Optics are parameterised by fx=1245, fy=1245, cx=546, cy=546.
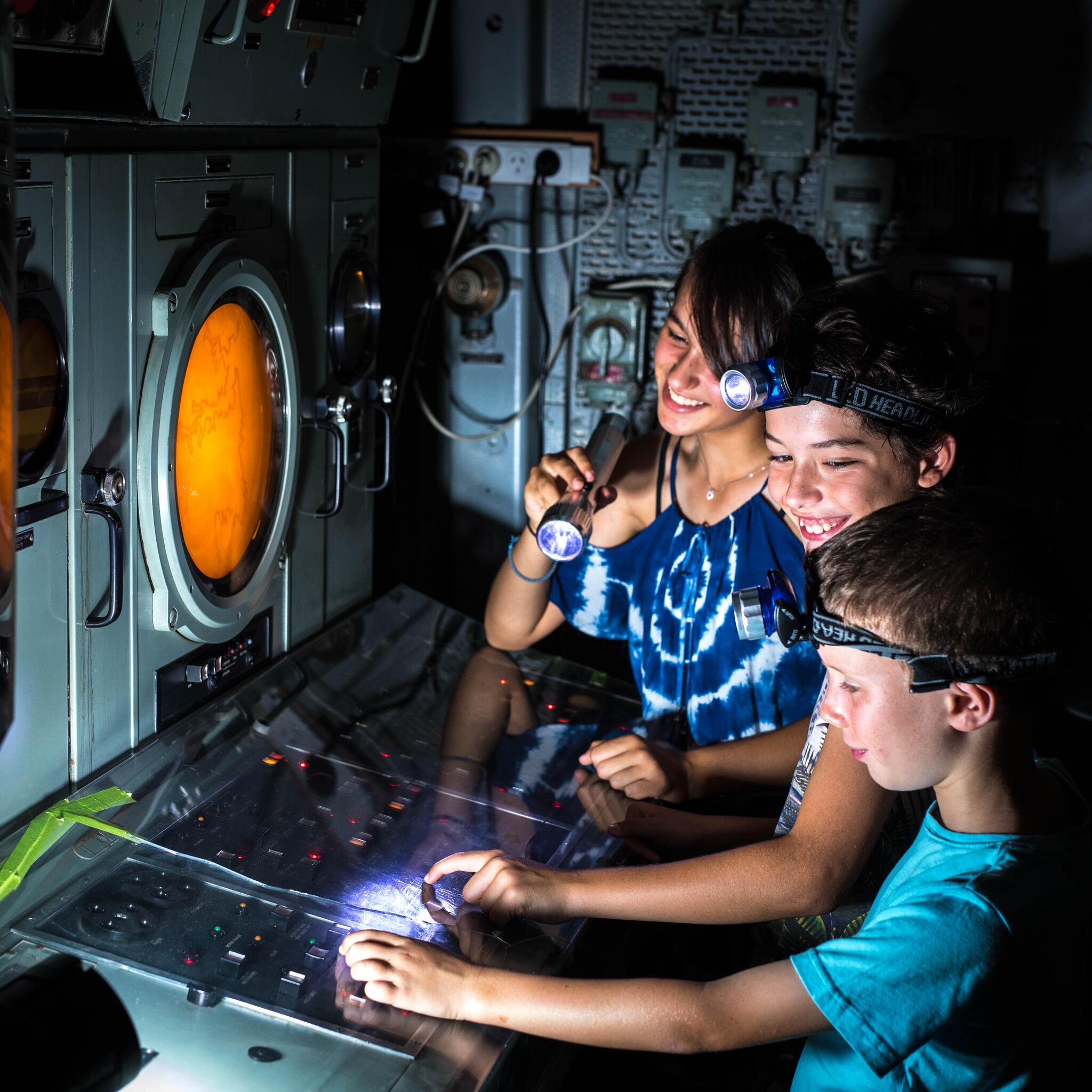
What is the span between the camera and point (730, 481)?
2.15 m

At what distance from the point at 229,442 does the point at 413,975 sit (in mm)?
891

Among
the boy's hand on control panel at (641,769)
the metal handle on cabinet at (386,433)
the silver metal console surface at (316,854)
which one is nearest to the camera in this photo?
the silver metal console surface at (316,854)

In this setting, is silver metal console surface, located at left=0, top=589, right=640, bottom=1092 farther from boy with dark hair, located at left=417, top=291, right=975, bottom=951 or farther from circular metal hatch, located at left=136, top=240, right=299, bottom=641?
circular metal hatch, located at left=136, top=240, right=299, bottom=641

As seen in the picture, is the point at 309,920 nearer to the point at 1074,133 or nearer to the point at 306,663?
the point at 306,663

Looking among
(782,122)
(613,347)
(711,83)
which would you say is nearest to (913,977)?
(613,347)

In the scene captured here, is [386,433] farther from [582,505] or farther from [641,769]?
[641,769]

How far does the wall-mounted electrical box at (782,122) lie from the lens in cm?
285

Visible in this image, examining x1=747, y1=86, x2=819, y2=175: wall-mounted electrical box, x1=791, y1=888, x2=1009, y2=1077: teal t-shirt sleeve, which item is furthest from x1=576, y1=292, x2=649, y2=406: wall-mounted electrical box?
x1=791, y1=888, x2=1009, y2=1077: teal t-shirt sleeve

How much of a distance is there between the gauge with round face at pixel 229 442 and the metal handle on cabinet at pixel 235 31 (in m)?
0.35

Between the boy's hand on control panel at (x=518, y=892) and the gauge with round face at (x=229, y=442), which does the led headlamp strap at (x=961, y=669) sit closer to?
the boy's hand on control panel at (x=518, y=892)

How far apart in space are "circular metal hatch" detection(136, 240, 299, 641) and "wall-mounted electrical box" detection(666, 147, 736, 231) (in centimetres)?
130

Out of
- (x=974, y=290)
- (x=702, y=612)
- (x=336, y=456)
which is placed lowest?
(x=702, y=612)

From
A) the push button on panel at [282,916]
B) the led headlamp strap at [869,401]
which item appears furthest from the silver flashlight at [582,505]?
the push button on panel at [282,916]

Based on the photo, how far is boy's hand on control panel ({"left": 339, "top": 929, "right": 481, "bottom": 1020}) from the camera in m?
1.33
